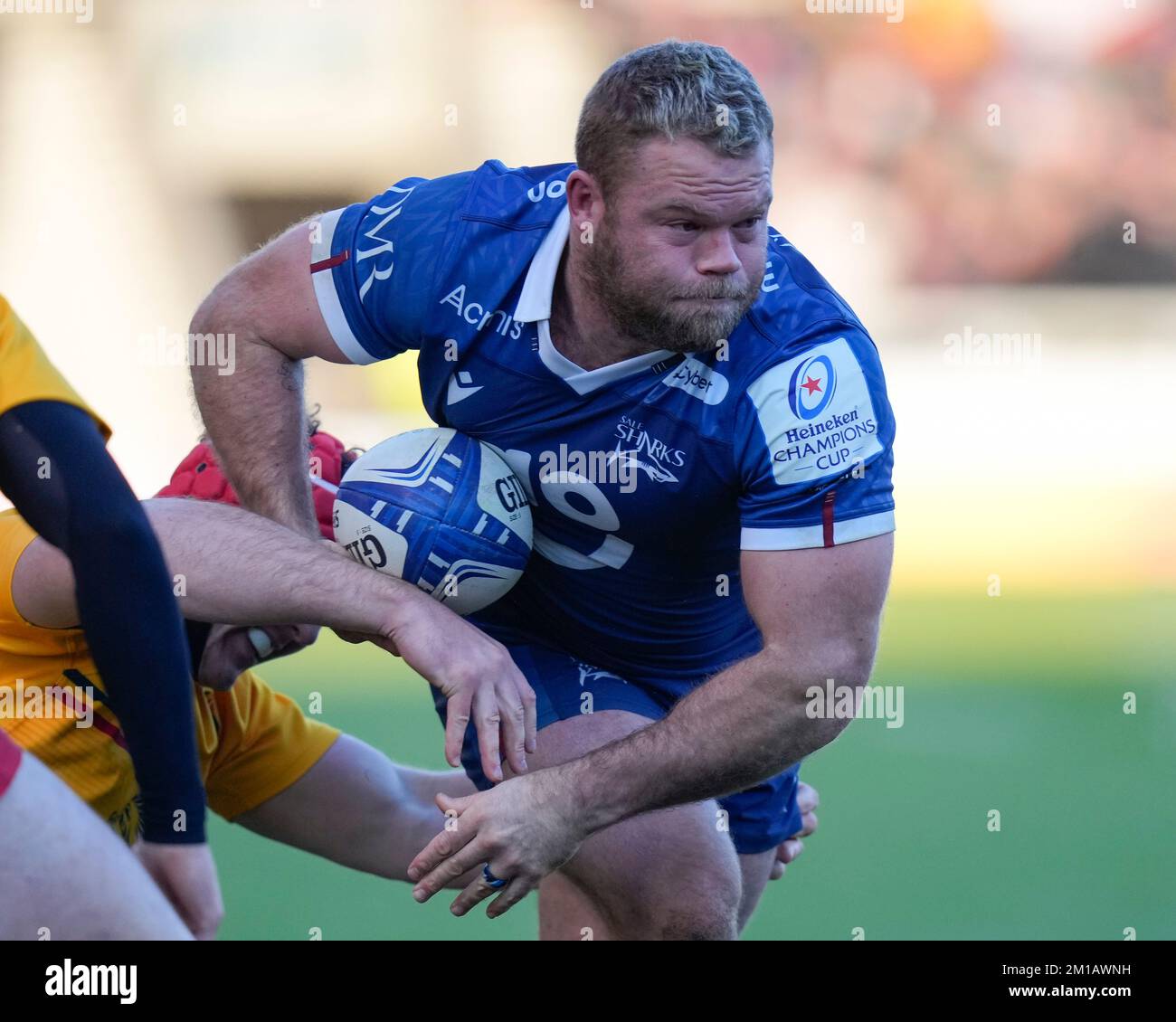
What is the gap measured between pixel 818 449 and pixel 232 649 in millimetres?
1381

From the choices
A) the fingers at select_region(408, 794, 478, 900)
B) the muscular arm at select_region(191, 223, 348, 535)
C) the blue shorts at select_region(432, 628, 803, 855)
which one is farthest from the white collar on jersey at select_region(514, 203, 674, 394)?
the fingers at select_region(408, 794, 478, 900)

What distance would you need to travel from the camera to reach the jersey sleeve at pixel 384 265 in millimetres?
3533

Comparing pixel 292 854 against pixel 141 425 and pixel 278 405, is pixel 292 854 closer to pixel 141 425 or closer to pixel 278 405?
pixel 278 405

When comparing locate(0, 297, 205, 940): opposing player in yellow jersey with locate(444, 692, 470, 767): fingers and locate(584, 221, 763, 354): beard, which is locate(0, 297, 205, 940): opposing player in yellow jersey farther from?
locate(584, 221, 763, 354): beard

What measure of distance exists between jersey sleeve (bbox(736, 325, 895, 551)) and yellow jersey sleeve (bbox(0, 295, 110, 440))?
143cm

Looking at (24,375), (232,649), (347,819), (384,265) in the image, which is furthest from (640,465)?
(24,375)

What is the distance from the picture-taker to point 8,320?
2227 mm

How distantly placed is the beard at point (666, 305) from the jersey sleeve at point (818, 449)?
15cm

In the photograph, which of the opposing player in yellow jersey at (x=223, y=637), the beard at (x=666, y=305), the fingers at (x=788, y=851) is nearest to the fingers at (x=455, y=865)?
the opposing player in yellow jersey at (x=223, y=637)

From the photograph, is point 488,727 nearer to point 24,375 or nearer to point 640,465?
point 640,465

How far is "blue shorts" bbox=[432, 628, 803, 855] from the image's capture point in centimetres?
375
